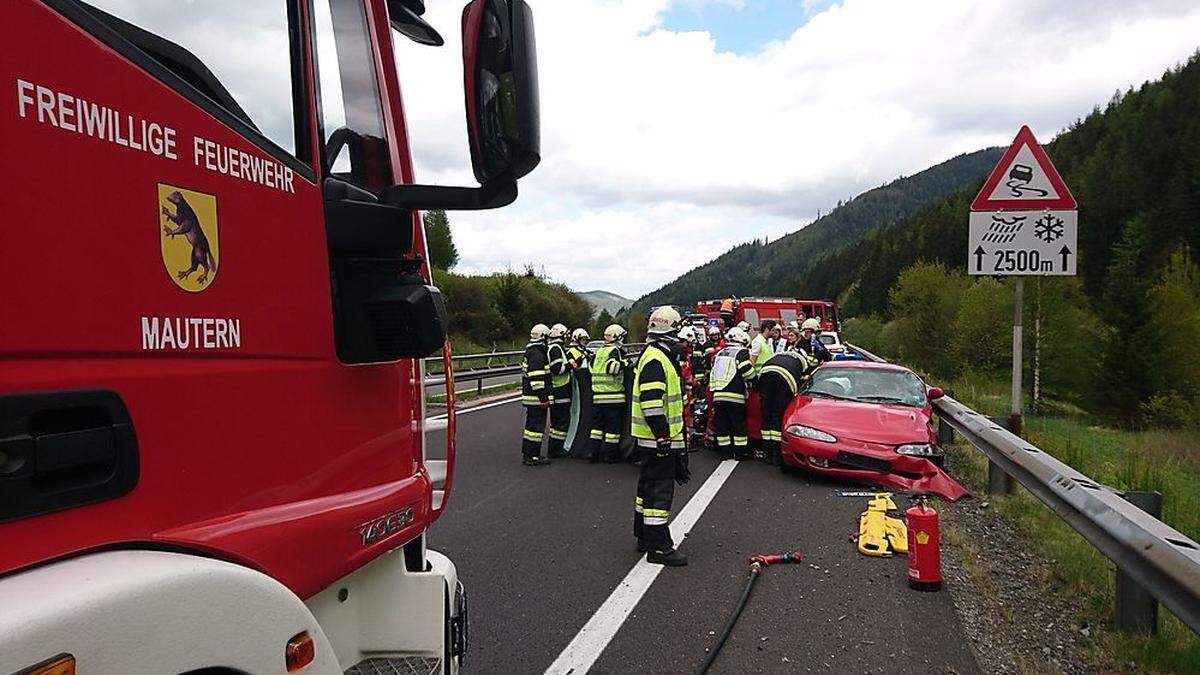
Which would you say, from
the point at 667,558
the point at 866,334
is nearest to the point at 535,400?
the point at 667,558

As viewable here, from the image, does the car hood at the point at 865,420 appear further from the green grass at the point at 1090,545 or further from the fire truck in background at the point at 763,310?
the fire truck in background at the point at 763,310

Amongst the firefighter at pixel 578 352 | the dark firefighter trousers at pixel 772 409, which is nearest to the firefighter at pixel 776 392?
the dark firefighter trousers at pixel 772 409

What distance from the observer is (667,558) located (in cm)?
611

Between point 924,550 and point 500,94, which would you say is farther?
point 924,550

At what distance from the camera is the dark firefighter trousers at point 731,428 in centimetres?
1103

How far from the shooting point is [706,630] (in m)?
4.80

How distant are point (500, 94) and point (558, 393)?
30.0ft

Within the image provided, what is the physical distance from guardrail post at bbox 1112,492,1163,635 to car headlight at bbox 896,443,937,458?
4341 mm

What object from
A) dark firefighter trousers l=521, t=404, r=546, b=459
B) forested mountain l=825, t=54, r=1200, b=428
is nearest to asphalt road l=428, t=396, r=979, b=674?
dark firefighter trousers l=521, t=404, r=546, b=459

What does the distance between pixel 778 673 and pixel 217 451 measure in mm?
3359

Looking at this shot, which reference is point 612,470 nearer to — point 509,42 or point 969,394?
point 509,42

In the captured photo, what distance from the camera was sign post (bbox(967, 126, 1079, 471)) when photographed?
8.00 meters

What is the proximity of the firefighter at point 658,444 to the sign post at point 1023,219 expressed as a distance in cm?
340

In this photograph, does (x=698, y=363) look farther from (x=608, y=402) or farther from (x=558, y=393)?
(x=608, y=402)
